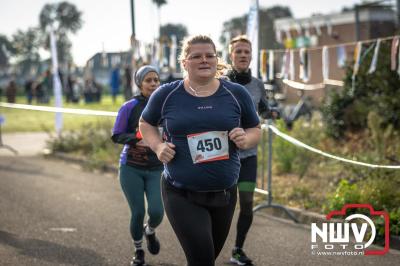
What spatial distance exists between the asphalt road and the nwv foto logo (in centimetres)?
13

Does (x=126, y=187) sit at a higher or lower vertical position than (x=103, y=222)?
higher

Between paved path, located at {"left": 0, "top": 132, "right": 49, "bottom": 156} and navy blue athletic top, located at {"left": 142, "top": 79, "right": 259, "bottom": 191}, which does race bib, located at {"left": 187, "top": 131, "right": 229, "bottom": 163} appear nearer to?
navy blue athletic top, located at {"left": 142, "top": 79, "right": 259, "bottom": 191}

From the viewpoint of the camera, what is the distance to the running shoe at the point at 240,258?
5832mm

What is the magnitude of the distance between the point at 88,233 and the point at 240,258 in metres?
2.18

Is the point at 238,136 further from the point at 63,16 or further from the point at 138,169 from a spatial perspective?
the point at 63,16

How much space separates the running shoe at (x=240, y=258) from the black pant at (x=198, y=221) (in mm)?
1676

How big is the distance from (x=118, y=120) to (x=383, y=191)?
3.24 meters

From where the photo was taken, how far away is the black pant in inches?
153

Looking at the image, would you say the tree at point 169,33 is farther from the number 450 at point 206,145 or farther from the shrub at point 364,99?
the shrub at point 364,99

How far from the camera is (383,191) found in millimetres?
7203

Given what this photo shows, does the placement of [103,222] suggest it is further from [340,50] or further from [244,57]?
[340,50]

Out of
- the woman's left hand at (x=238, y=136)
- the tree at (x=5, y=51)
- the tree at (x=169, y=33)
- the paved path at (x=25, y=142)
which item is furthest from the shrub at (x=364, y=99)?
the tree at (x=5, y=51)

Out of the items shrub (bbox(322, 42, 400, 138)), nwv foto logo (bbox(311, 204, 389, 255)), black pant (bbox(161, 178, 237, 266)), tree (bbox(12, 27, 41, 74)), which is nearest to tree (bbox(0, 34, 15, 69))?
tree (bbox(12, 27, 41, 74))

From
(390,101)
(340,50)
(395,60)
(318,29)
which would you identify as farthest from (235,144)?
(318,29)
